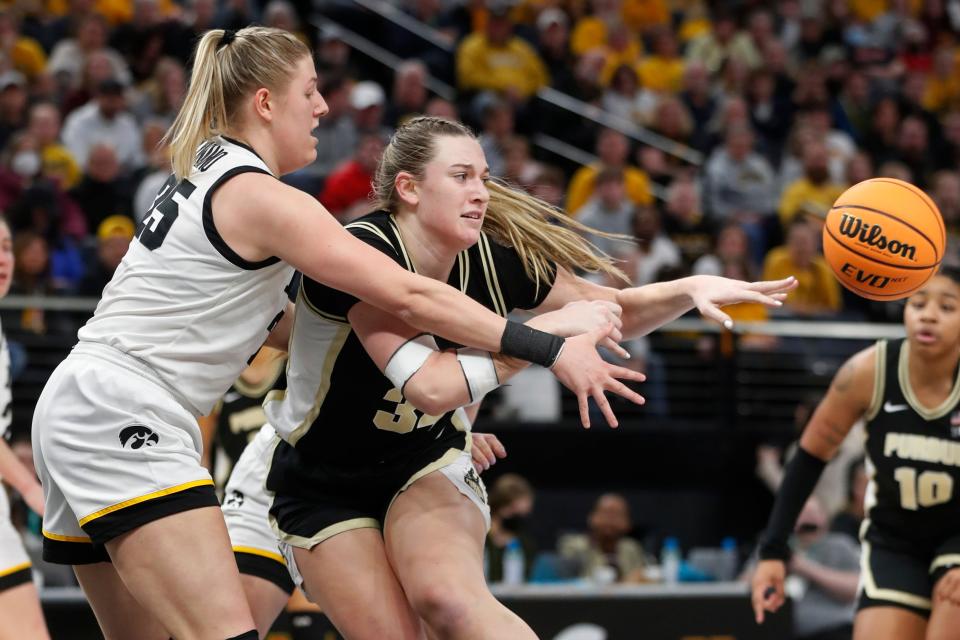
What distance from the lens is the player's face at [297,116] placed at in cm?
388

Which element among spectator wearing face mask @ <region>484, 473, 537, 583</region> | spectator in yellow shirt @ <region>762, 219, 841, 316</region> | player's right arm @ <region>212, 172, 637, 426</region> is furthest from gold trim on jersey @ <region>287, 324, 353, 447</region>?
spectator in yellow shirt @ <region>762, 219, 841, 316</region>

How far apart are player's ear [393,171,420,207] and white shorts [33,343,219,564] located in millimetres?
898

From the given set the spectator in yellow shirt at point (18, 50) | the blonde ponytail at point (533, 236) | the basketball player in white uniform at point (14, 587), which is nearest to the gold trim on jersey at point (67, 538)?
the basketball player in white uniform at point (14, 587)

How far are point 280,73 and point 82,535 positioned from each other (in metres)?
1.41

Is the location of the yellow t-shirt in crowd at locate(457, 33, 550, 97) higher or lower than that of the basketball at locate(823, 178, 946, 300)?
higher

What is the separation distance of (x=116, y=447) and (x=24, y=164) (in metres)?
7.23

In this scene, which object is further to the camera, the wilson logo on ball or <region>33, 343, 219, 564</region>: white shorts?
the wilson logo on ball

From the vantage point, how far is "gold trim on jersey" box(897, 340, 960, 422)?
519 centimetres

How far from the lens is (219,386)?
3834 mm

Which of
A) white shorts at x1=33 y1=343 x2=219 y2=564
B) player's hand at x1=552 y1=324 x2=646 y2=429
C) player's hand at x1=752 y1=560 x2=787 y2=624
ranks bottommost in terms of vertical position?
player's hand at x1=752 y1=560 x2=787 y2=624

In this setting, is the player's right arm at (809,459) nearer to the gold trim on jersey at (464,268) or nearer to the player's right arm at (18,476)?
the gold trim on jersey at (464,268)

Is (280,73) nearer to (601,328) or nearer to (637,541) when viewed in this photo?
(601,328)

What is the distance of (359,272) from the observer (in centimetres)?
360

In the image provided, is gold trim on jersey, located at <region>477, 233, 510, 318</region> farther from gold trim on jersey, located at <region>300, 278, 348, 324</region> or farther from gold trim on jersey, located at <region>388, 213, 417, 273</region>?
gold trim on jersey, located at <region>300, 278, 348, 324</region>
